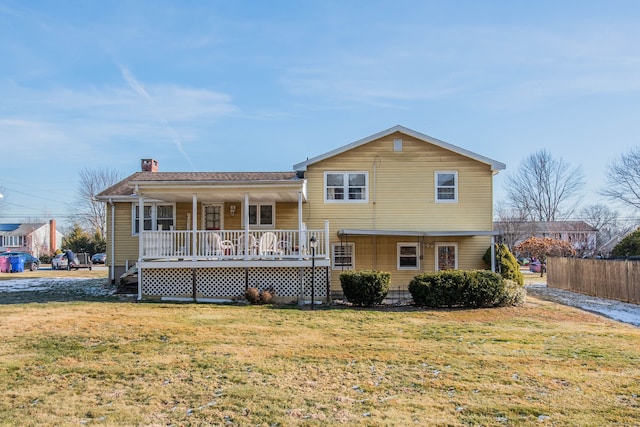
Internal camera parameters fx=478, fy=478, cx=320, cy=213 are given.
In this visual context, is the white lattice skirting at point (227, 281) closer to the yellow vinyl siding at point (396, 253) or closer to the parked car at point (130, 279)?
the parked car at point (130, 279)

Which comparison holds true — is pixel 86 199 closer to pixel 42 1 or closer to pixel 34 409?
pixel 42 1

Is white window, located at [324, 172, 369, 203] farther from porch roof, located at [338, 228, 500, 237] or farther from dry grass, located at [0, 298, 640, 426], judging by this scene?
dry grass, located at [0, 298, 640, 426]

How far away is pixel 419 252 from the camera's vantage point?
18.1 m

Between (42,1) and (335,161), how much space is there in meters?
10.3

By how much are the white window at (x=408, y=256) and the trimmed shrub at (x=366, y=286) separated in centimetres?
446

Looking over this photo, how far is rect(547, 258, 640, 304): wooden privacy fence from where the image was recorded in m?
16.6

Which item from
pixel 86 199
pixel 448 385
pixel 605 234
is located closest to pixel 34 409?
Answer: pixel 448 385

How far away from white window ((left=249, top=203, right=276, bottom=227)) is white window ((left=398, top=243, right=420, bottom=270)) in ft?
16.4

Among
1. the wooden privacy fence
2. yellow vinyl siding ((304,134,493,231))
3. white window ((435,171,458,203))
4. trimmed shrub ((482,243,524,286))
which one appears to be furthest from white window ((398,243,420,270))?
the wooden privacy fence

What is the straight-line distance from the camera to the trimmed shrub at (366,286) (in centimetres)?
1348

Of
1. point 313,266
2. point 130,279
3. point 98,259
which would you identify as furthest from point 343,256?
point 98,259

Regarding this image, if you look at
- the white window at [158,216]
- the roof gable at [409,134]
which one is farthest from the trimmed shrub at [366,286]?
the white window at [158,216]

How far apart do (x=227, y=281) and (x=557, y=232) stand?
46783mm

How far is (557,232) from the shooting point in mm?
51969
